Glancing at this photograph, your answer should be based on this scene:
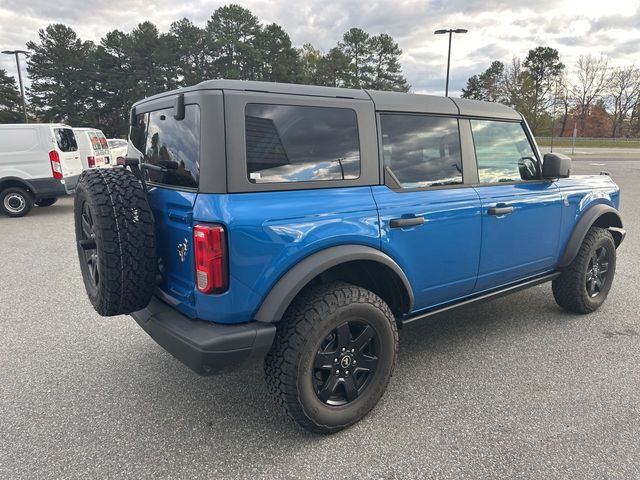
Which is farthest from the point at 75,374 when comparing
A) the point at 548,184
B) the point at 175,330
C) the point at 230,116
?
the point at 548,184

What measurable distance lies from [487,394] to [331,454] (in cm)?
115

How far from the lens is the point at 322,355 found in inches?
95.2

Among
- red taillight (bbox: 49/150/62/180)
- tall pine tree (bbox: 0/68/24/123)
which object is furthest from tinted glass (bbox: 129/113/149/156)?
tall pine tree (bbox: 0/68/24/123)

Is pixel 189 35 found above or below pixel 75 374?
above

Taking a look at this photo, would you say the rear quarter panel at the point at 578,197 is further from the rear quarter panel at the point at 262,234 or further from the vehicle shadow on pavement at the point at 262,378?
the rear quarter panel at the point at 262,234

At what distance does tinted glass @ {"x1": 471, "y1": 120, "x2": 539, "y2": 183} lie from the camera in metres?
3.25

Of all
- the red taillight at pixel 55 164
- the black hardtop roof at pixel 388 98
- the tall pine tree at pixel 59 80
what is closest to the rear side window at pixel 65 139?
the red taillight at pixel 55 164

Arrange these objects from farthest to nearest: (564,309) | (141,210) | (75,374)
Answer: (564,309) → (75,374) → (141,210)

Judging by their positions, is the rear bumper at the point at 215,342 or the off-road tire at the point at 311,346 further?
the off-road tire at the point at 311,346

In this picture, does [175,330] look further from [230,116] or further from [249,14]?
[249,14]

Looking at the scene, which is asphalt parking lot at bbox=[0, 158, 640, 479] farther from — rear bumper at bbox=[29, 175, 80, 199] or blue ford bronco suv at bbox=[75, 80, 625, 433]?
rear bumper at bbox=[29, 175, 80, 199]

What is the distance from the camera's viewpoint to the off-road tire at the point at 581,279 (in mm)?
3916

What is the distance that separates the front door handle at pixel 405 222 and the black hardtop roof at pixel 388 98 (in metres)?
0.69

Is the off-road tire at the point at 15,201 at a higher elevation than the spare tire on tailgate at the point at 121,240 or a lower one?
lower
